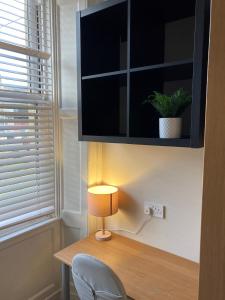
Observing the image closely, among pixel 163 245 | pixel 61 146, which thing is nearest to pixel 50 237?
pixel 61 146

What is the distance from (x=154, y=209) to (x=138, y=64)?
101cm

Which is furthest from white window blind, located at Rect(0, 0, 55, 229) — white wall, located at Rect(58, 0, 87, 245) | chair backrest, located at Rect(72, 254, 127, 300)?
chair backrest, located at Rect(72, 254, 127, 300)

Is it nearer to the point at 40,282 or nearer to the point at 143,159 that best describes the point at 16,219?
the point at 40,282

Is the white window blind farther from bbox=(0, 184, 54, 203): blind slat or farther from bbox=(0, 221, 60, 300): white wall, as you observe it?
bbox=(0, 221, 60, 300): white wall

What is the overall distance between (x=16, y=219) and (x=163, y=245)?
111 centimetres

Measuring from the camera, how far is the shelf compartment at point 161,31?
1315 mm

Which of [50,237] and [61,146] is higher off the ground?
[61,146]

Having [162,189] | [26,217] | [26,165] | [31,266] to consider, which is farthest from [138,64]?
[31,266]

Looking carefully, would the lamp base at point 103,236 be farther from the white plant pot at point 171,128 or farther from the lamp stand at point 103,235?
the white plant pot at point 171,128

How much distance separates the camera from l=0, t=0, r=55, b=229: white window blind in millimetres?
1670

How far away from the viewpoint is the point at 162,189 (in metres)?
1.67

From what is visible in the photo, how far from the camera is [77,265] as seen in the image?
128 centimetres

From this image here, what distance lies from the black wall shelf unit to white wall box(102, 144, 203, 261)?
0.66 feet

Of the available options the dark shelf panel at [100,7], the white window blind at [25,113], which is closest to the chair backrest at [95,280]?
the white window blind at [25,113]
